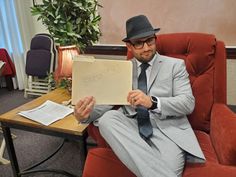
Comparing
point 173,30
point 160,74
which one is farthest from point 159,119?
point 173,30

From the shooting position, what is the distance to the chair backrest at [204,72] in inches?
63.4

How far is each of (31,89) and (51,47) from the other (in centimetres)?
73

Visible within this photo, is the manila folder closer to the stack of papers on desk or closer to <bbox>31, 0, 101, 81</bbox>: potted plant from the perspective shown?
the stack of papers on desk

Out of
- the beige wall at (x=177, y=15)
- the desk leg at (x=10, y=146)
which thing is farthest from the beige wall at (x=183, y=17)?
the desk leg at (x=10, y=146)

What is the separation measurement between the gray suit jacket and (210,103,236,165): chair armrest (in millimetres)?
120

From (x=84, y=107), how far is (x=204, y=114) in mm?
753

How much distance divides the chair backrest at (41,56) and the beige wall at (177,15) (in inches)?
36.7

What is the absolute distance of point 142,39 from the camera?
1.44 metres

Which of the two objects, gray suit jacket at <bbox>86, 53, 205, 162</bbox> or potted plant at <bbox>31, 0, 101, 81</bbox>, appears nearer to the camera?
gray suit jacket at <bbox>86, 53, 205, 162</bbox>

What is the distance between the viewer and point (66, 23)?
1.89m

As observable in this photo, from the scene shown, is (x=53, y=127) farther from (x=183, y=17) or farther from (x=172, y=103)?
(x=183, y=17)

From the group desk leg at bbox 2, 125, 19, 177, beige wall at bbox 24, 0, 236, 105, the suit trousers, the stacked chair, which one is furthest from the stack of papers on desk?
the stacked chair

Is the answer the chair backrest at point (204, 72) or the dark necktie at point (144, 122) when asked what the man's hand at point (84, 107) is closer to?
the dark necktie at point (144, 122)

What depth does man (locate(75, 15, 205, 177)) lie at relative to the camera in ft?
3.91
